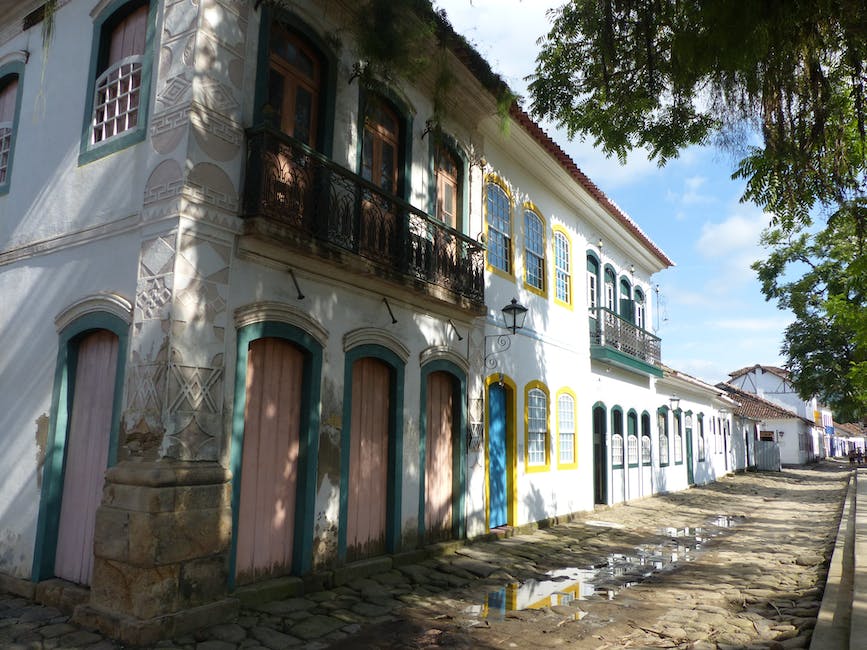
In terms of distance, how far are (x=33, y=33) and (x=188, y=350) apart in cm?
502

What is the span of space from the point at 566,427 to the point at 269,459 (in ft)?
24.0

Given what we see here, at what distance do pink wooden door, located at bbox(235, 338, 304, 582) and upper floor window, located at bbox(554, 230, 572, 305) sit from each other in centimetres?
704

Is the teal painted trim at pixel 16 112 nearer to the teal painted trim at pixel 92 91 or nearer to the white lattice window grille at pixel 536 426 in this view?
the teal painted trim at pixel 92 91

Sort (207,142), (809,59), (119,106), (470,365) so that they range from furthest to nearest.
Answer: (470,365)
(119,106)
(207,142)
(809,59)

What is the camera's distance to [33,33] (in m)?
7.48

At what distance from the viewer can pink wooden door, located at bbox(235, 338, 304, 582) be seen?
5.88m

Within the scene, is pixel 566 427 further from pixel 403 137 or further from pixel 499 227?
pixel 403 137

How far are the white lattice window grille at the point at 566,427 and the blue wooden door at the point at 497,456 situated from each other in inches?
82.7

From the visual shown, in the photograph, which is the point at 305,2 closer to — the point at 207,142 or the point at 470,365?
the point at 207,142

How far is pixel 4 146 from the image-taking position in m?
7.67

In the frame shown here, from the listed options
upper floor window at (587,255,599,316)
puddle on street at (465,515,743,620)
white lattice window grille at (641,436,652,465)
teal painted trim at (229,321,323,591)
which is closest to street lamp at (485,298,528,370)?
puddle on street at (465,515,743,620)

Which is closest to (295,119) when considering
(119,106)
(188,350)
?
(119,106)

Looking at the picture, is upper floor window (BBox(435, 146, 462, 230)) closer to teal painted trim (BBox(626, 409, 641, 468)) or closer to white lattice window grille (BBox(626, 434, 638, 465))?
teal painted trim (BBox(626, 409, 641, 468))

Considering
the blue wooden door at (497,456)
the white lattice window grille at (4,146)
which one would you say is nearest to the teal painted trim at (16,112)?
the white lattice window grille at (4,146)
